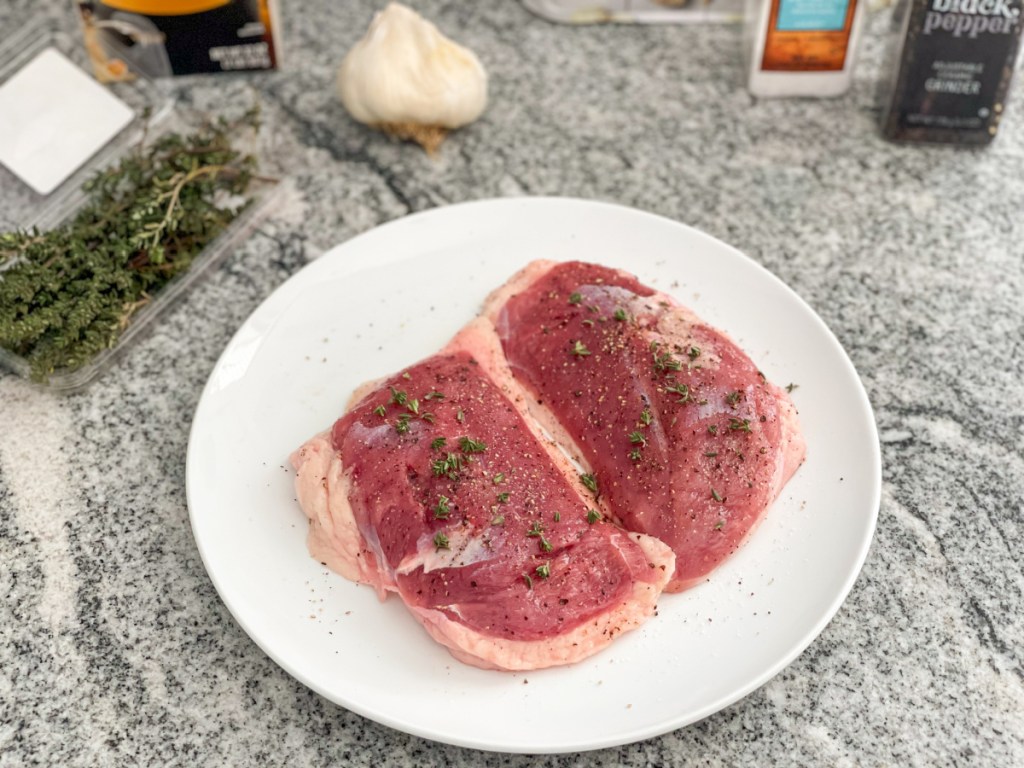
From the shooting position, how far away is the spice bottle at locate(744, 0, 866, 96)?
2.19 m

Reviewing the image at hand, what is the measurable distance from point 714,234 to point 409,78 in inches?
28.5

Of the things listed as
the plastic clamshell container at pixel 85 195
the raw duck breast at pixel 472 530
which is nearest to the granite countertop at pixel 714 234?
the plastic clamshell container at pixel 85 195

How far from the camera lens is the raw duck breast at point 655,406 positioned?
4.93 ft

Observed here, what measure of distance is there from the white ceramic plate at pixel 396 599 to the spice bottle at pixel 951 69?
0.68 meters

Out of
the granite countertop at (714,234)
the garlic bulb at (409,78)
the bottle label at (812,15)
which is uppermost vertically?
the bottle label at (812,15)

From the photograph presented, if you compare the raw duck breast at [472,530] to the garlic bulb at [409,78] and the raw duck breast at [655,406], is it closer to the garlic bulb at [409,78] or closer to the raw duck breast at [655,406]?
the raw duck breast at [655,406]

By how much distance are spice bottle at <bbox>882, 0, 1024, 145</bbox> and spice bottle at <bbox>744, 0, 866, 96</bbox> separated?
0.38 feet

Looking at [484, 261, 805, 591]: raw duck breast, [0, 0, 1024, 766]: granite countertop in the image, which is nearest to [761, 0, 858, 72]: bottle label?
[0, 0, 1024, 766]: granite countertop

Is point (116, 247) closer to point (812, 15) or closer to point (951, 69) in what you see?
point (812, 15)

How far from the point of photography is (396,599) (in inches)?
59.1

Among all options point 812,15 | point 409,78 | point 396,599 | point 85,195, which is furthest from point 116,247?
point 812,15

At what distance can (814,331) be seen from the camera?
175 cm

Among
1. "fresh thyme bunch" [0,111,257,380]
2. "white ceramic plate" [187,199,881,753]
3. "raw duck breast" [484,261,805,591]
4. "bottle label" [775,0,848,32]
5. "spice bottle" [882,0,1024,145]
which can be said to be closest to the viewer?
"white ceramic plate" [187,199,881,753]

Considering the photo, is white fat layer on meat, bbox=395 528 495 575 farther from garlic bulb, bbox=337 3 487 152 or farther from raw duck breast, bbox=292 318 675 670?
garlic bulb, bbox=337 3 487 152
